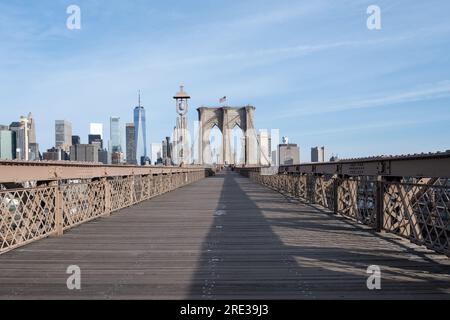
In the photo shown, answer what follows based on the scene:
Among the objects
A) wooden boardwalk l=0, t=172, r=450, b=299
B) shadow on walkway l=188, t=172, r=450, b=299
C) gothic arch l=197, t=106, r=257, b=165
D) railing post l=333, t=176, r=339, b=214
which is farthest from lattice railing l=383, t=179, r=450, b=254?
gothic arch l=197, t=106, r=257, b=165

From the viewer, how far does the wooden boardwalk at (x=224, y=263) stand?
5129 millimetres

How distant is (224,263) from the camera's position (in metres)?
6.55

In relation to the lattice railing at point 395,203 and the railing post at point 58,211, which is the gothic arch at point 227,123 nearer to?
the lattice railing at point 395,203

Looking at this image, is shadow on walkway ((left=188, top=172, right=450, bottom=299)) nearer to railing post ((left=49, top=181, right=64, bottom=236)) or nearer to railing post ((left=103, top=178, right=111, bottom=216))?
railing post ((left=49, top=181, right=64, bottom=236))

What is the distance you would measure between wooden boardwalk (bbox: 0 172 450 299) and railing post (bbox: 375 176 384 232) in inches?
10.4

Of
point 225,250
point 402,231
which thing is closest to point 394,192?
point 402,231

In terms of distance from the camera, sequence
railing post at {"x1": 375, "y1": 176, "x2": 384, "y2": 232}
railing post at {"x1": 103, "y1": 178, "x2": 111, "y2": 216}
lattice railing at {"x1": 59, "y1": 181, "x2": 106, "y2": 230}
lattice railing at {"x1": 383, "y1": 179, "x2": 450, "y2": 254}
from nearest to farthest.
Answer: lattice railing at {"x1": 383, "y1": 179, "x2": 450, "y2": 254}
railing post at {"x1": 375, "y1": 176, "x2": 384, "y2": 232}
lattice railing at {"x1": 59, "y1": 181, "x2": 106, "y2": 230}
railing post at {"x1": 103, "y1": 178, "x2": 111, "y2": 216}

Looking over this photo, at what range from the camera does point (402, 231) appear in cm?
845

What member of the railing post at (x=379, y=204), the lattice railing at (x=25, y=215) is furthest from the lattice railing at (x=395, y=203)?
the lattice railing at (x=25, y=215)

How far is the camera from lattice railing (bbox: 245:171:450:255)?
7164 millimetres

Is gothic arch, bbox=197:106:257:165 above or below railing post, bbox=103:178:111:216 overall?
above

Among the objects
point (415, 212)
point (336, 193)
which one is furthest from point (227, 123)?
point (415, 212)

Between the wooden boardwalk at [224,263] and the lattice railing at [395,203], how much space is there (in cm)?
28
